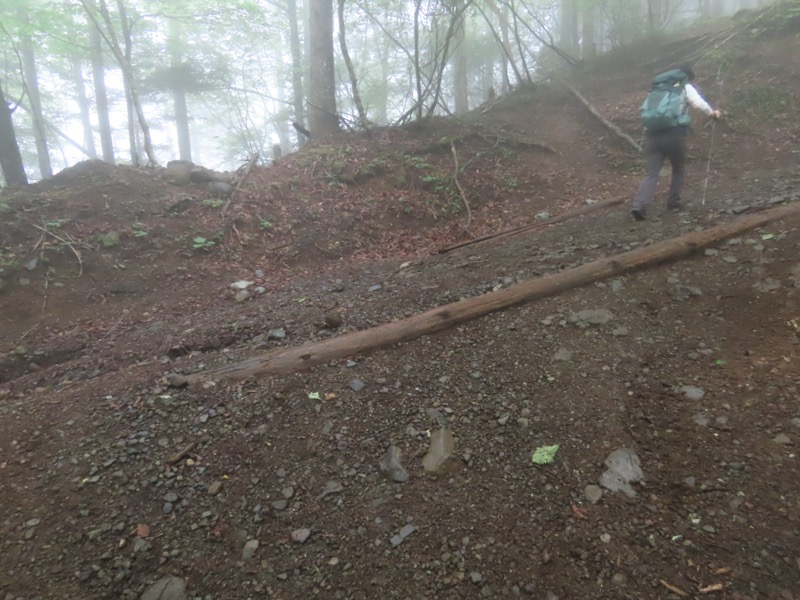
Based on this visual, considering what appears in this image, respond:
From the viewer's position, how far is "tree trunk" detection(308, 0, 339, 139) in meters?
10.4

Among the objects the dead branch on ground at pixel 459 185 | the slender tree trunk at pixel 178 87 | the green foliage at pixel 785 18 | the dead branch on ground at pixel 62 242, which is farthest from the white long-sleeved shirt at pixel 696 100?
the slender tree trunk at pixel 178 87

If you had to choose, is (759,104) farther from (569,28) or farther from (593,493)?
(569,28)

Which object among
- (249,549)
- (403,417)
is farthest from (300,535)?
(403,417)

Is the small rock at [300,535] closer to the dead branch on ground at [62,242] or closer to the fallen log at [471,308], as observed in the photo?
the fallen log at [471,308]

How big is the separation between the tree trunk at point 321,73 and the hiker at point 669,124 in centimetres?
704

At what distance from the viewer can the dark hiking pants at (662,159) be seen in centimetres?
573

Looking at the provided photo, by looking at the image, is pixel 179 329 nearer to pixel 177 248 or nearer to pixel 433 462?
pixel 177 248

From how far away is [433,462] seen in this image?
2.86m

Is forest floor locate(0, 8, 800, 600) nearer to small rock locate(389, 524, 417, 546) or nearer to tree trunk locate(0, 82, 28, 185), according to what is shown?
small rock locate(389, 524, 417, 546)

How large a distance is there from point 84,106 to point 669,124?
29984 mm

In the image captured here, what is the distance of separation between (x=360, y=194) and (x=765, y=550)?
7.54 meters

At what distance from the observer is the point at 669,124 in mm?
5668

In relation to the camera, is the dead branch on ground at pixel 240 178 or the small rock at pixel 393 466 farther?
the dead branch on ground at pixel 240 178

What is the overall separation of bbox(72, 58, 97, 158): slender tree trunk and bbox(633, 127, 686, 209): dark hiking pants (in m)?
25.9
